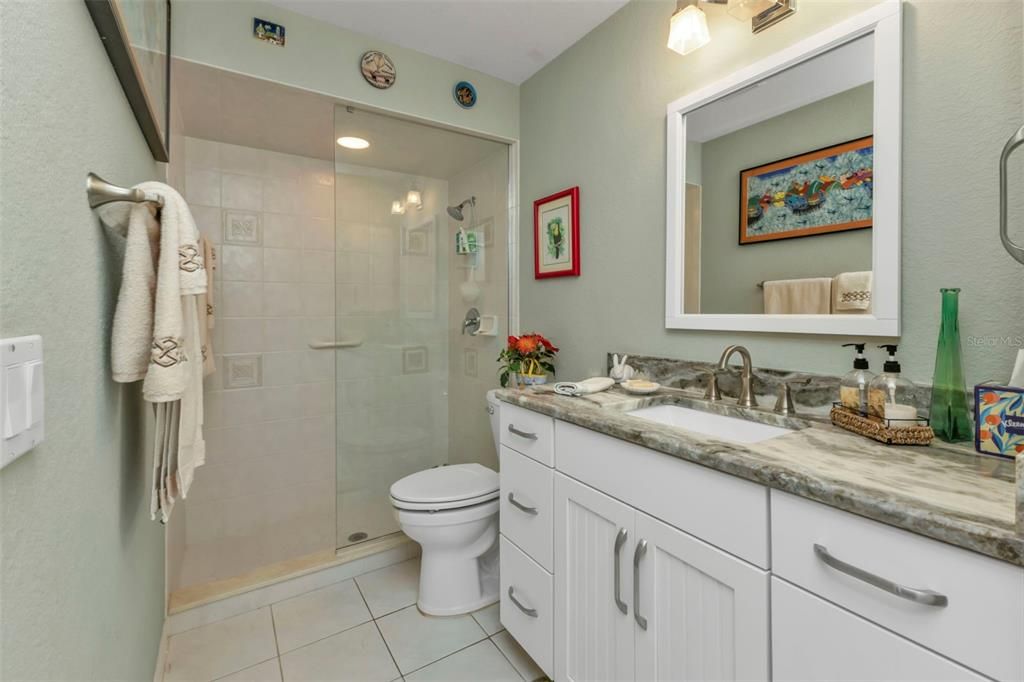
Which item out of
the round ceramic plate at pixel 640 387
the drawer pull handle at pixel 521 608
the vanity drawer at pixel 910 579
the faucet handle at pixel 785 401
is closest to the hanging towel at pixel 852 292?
the faucet handle at pixel 785 401

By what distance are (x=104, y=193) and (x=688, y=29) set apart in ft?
5.11

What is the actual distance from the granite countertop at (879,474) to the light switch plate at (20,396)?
98 centimetres

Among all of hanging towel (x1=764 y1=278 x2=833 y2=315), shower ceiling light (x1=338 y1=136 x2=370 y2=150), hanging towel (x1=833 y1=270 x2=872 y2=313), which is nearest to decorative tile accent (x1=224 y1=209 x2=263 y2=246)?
shower ceiling light (x1=338 y1=136 x2=370 y2=150)

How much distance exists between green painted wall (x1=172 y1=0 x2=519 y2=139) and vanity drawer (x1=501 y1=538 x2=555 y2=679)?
1935mm

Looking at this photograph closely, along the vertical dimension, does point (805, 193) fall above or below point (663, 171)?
below

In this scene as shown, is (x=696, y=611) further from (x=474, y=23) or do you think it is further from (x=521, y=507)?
(x=474, y=23)

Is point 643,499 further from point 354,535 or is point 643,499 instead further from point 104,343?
point 354,535

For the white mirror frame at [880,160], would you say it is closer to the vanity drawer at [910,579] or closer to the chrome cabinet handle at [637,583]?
the vanity drawer at [910,579]

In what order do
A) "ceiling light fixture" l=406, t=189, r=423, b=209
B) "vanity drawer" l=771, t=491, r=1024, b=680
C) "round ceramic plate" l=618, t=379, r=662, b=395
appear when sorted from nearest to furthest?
"vanity drawer" l=771, t=491, r=1024, b=680, "round ceramic plate" l=618, t=379, r=662, b=395, "ceiling light fixture" l=406, t=189, r=423, b=209

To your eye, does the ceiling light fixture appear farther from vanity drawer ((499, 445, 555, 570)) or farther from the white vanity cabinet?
the white vanity cabinet

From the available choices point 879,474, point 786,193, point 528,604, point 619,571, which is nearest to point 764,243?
point 786,193

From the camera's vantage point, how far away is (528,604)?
57.3 inches

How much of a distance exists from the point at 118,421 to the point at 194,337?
0.21 m

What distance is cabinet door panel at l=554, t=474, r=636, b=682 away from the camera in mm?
1102
